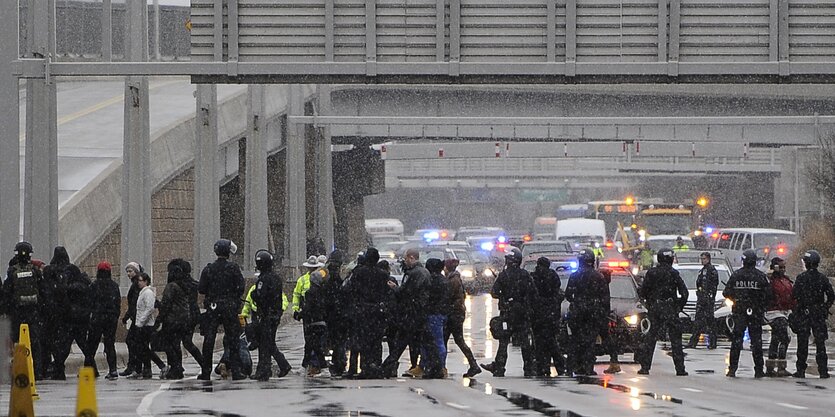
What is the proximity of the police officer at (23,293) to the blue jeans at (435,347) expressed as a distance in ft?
15.6

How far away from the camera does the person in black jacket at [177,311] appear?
2053 centimetres

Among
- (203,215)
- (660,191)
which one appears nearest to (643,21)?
(203,215)

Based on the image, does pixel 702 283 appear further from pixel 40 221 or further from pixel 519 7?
pixel 40 221

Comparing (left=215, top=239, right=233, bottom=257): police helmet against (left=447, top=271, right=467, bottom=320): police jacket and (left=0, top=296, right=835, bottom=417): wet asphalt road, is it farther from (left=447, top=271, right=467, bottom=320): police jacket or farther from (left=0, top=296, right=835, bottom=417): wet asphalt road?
(left=447, top=271, right=467, bottom=320): police jacket

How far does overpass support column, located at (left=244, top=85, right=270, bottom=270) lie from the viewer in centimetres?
4116

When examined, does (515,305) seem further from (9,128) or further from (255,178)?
(255,178)

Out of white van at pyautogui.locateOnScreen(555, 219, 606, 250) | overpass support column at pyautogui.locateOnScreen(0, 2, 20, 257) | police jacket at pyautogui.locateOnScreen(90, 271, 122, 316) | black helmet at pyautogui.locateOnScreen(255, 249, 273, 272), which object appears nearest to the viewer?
black helmet at pyautogui.locateOnScreen(255, 249, 273, 272)

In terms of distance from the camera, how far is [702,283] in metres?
27.4

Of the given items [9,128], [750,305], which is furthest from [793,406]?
[9,128]

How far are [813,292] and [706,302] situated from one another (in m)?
6.72

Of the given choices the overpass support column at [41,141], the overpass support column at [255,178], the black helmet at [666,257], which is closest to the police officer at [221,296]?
the black helmet at [666,257]

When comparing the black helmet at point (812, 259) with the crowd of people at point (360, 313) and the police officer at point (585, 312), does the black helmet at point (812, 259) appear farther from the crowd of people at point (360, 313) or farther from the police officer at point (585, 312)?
the police officer at point (585, 312)

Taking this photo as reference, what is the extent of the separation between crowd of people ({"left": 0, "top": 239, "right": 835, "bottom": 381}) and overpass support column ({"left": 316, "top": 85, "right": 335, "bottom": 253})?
35.7 metres

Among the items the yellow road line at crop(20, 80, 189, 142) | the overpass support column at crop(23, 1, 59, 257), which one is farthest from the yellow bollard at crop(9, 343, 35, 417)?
the yellow road line at crop(20, 80, 189, 142)
